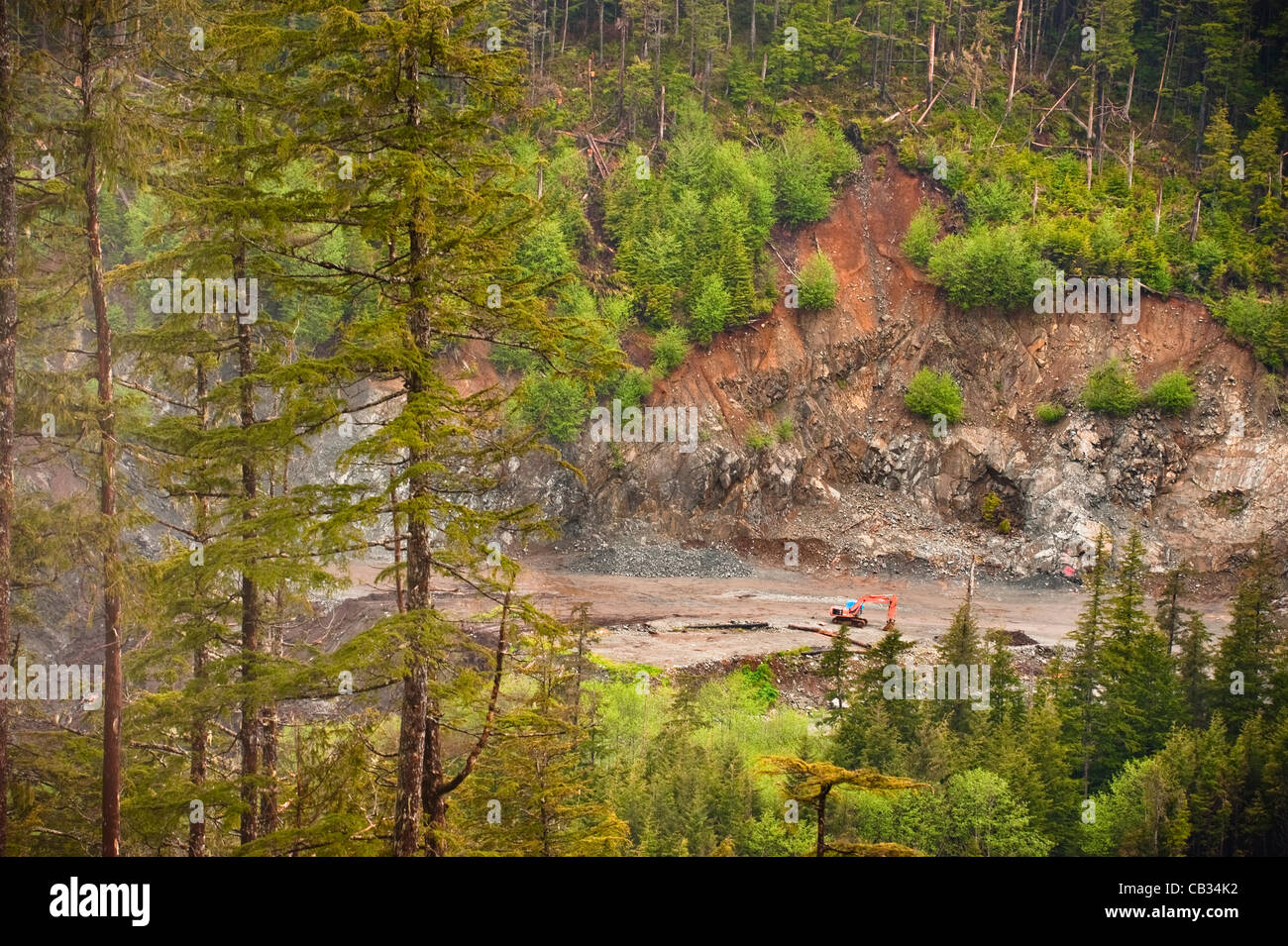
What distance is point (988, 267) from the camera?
172 ft

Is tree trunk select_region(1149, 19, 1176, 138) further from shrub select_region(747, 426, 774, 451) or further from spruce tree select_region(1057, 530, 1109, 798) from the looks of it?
spruce tree select_region(1057, 530, 1109, 798)

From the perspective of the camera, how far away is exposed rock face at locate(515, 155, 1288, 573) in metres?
48.5

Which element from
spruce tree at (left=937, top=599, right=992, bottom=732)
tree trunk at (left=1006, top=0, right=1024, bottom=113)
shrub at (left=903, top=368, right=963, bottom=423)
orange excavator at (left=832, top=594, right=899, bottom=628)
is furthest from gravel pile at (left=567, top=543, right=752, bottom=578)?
tree trunk at (left=1006, top=0, right=1024, bottom=113)

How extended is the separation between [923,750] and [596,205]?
3574 cm

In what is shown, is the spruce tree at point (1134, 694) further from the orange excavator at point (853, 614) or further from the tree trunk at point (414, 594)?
the tree trunk at point (414, 594)

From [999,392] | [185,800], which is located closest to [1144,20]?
[999,392]

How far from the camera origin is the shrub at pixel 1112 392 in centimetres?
5066

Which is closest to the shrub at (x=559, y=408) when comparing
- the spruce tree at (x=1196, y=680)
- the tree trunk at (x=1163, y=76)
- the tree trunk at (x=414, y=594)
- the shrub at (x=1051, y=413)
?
the shrub at (x=1051, y=413)

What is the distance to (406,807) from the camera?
35.4 ft

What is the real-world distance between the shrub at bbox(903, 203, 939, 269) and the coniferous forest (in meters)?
0.24

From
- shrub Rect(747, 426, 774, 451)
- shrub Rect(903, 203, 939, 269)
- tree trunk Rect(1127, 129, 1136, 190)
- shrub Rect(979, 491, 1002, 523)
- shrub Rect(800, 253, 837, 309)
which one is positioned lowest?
shrub Rect(979, 491, 1002, 523)

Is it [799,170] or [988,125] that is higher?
[988,125]
